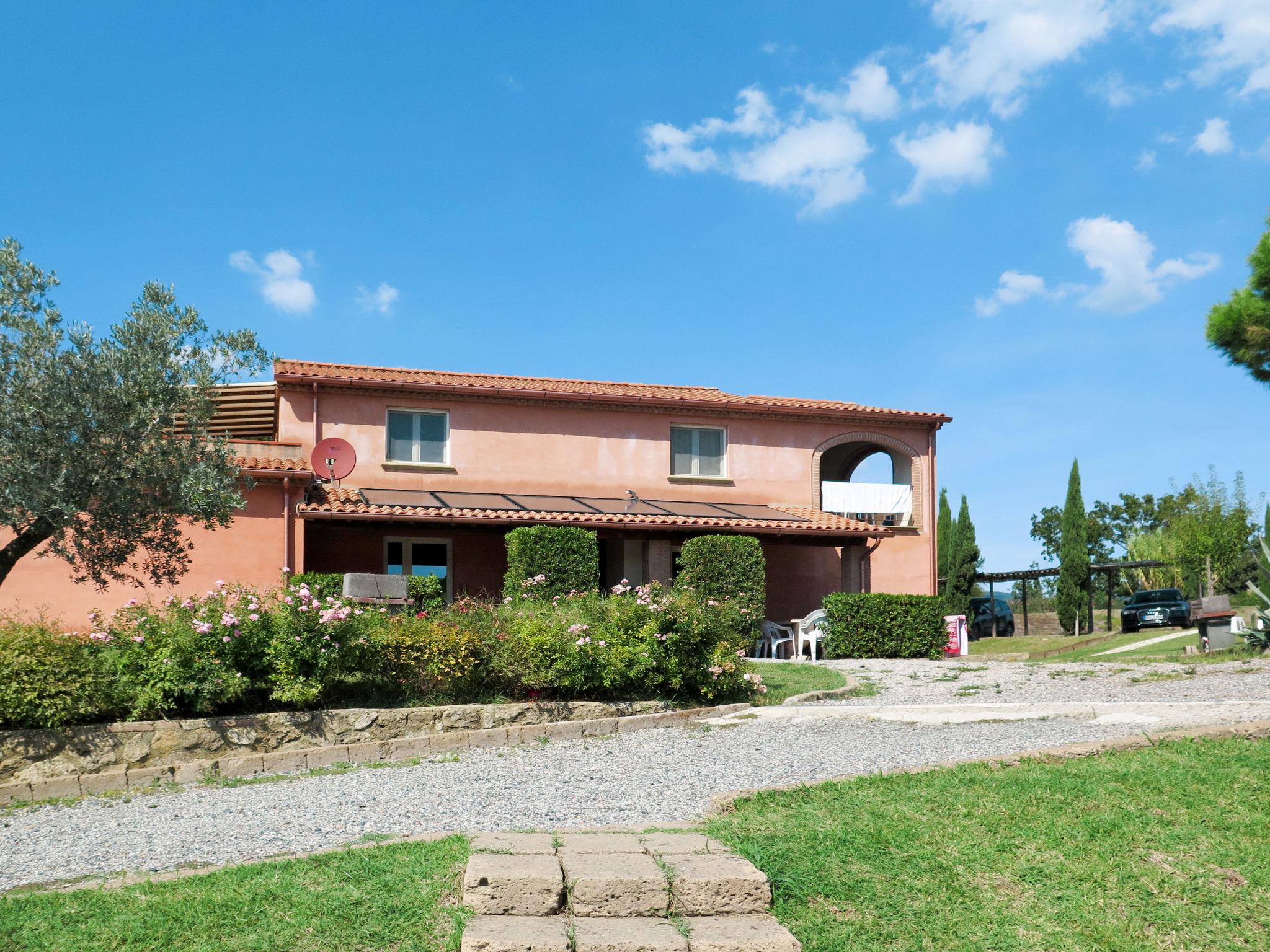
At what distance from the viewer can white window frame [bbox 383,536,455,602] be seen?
836 inches

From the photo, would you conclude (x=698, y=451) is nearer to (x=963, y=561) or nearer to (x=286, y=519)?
(x=286, y=519)

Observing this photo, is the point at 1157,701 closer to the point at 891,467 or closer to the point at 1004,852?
the point at 1004,852

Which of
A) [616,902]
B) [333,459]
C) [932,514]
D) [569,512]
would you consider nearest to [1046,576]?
[932,514]

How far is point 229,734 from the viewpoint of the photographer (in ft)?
31.0

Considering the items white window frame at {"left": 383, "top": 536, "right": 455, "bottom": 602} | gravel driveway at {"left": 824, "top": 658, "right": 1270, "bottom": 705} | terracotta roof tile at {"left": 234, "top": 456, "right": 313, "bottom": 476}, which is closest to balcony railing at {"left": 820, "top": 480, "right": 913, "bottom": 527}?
gravel driveway at {"left": 824, "top": 658, "right": 1270, "bottom": 705}

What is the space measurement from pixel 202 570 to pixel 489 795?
491 inches

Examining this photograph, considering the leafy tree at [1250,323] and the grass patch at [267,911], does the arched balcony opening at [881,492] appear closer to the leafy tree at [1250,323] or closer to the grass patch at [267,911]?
the leafy tree at [1250,323]

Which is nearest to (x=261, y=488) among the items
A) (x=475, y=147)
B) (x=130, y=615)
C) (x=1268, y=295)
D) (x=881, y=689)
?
(x=475, y=147)

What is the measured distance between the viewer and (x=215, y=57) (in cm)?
1302

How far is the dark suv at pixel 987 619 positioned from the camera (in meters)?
37.8

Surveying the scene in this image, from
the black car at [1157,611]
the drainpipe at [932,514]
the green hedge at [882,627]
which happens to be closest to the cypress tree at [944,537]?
the black car at [1157,611]

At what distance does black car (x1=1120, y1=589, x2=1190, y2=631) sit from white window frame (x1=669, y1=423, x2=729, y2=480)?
53.9 ft

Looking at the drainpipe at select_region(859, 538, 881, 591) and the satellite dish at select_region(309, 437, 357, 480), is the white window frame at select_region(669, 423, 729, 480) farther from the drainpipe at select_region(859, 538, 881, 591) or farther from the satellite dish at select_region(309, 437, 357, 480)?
the satellite dish at select_region(309, 437, 357, 480)

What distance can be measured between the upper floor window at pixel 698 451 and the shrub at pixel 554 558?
520 centimetres
